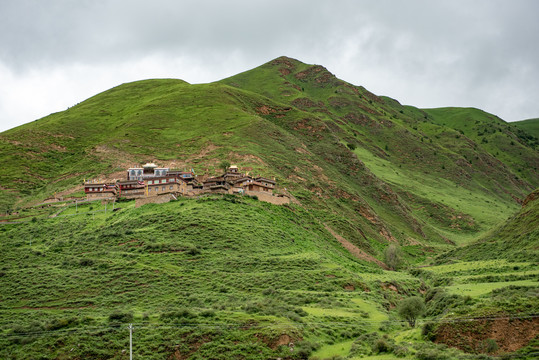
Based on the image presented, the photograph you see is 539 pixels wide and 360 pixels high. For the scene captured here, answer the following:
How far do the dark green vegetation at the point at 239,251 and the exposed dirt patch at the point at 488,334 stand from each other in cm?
14

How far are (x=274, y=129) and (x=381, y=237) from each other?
137 ft

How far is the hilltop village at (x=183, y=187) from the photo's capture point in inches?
2707

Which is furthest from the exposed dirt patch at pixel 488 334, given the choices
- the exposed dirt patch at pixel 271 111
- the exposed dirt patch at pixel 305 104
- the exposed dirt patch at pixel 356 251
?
the exposed dirt patch at pixel 305 104

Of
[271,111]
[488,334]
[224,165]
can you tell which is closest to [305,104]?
[271,111]

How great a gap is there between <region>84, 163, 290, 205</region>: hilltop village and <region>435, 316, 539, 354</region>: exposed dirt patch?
45131 mm

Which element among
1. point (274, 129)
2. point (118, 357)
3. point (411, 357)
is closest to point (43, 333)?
point (118, 357)

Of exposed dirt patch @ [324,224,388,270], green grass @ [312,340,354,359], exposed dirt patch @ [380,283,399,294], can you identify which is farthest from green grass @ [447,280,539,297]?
exposed dirt patch @ [324,224,388,270]

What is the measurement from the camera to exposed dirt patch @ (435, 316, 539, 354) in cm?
2459

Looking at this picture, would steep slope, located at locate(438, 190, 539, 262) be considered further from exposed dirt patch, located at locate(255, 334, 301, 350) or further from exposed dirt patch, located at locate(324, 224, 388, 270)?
exposed dirt patch, located at locate(255, 334, 301, 350)

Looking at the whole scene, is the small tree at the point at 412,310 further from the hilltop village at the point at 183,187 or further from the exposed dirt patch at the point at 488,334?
the hilltop village at the point at 183,187

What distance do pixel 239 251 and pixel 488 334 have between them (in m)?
31.2

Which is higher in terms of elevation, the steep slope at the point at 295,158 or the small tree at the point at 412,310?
the steep slope at the point at 295,158

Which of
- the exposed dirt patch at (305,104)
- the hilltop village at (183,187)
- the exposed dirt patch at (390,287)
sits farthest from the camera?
the exposed dirt patch at (305,104)

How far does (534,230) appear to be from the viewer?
51031 millimetres
